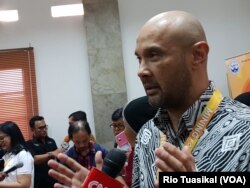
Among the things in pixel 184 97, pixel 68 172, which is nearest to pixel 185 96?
pixel 184 97

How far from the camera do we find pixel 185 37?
4.02 ft

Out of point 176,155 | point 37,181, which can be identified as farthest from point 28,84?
point 176,155

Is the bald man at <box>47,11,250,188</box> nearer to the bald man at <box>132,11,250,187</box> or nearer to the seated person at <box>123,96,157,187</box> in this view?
the bald man at <box>132,11,250,187</box>

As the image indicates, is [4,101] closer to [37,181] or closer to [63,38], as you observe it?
[63,38]

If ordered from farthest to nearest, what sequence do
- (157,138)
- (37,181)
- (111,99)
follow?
1. (111,99)
2. (37,181)
3. (157,138)

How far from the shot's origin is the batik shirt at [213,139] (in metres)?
1.04

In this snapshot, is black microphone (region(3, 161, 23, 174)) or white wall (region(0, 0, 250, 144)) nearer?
black microphone (region(3, 161, 23, 174))

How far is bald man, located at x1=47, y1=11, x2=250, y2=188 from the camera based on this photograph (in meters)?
1.12

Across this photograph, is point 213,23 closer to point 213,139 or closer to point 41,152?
point 41,152

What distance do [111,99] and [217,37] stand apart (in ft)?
6.44

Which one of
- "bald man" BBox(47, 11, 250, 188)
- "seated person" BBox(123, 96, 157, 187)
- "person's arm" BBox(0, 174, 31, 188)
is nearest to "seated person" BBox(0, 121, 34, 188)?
"person's arm" BBox(0, 174, 31, 188)

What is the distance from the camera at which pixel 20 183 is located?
3.26 m

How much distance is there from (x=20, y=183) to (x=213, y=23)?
13.9ft

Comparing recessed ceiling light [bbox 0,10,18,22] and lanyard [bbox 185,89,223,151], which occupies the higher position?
recessed ceiling light [bbox 0,10,18,22]
